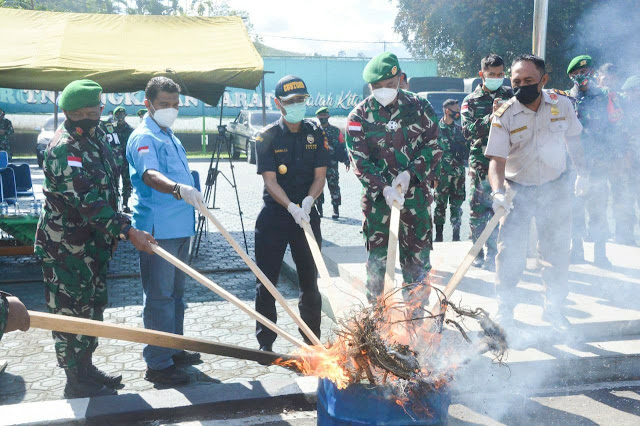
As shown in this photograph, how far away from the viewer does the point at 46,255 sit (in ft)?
13.1

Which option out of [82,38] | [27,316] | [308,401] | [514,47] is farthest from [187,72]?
[514,47]

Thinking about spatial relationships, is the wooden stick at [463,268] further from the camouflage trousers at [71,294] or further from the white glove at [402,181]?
the camouflage trousers at [71,294]

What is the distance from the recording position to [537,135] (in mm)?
4652

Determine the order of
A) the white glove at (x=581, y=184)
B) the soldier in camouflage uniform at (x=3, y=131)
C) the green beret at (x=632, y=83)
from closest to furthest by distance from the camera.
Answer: the white glove at (x=581, y=184), the green beret at (x=632, y=83), the soldier in camouflage uniform at (x=3, y=131)

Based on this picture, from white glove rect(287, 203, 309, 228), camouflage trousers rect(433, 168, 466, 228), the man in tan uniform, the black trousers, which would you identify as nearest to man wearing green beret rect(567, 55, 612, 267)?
camouflage trousers rect(433, 168, 466, 228)

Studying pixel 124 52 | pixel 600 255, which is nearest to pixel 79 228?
pixel 124 52

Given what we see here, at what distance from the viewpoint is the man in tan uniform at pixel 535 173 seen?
4617 millimetres

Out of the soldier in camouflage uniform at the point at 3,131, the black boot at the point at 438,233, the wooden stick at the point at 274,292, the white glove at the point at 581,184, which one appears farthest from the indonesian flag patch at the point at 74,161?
the soldier in camouflage uniform at the point at 3,131

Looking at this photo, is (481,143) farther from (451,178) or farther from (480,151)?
(451,178)

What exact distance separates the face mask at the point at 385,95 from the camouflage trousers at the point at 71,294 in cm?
237

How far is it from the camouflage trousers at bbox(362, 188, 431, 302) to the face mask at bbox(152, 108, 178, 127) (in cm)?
162

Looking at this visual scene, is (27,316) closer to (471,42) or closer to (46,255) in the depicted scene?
(46,255)

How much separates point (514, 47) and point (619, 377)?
23474 millimetres

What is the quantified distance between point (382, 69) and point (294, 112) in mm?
740
